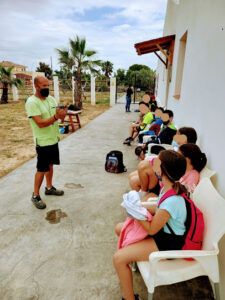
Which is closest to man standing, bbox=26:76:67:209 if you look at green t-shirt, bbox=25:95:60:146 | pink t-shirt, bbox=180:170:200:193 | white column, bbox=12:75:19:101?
green t-shirt, bbox=25:95:60:146

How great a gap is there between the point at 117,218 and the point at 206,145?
1.38 metres

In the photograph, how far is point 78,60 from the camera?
12.5 meters

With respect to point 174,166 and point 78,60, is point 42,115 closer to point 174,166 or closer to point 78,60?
point 174,166

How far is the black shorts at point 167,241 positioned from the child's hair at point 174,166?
0.31 m

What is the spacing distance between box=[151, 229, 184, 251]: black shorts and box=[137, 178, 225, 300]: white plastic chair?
0.09 meters

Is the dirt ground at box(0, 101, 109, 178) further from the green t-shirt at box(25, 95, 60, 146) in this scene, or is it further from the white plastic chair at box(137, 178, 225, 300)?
the white plastic chair at box(137, 178, 225, 300)

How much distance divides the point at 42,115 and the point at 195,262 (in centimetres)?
224

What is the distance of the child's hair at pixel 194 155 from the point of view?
211 cm

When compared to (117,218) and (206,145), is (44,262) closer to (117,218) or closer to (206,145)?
(117,218)

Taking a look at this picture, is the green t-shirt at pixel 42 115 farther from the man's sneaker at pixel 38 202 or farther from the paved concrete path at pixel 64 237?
the paved concrete path at pixel 64 237

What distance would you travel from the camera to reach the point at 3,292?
1.76 metres

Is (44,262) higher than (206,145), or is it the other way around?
(206,145)

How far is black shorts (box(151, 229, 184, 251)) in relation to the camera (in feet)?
4.79

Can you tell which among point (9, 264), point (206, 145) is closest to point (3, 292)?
point (9, 264)
